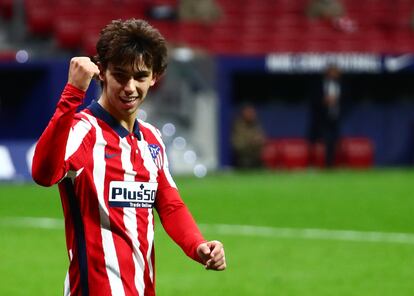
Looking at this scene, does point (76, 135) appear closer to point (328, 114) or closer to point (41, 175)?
point (41, 175)

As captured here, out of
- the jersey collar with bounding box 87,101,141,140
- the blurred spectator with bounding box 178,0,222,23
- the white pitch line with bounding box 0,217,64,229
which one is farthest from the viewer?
the blurred spectator with bounding box 178,0,222,23

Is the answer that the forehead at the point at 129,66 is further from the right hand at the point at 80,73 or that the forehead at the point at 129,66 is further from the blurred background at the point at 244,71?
the blurred background at the point at 244,71

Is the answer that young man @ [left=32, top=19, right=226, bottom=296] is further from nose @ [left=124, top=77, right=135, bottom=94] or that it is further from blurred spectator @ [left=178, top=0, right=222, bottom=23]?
blurred spectator @ [left=178, top=0, right=222, bottom=23]

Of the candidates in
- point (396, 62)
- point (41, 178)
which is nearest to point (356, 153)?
point (396, 62)

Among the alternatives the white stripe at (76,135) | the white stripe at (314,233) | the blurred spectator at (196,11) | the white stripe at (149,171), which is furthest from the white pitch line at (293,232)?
the blurred spectator at (196,11)

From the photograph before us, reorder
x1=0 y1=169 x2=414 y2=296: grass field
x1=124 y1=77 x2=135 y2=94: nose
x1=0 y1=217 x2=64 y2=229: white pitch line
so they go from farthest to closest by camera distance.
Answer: x1=0 y1=217 x2=64 y2=229: white pitch line, x1=0 y1=169 x2=414 y2=296: grass field, x1=124 y1=77 x2=135 y2=94: nose

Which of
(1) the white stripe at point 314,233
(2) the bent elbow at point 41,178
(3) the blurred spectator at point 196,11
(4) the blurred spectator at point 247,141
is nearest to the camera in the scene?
(2) the bent elbow at point 41,178

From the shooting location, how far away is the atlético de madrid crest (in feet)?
16.1

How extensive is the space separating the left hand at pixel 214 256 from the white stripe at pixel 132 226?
0.28m

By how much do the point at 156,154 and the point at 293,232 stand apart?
885 centimetres

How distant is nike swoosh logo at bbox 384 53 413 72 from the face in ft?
66.7

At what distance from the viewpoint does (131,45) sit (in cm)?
456

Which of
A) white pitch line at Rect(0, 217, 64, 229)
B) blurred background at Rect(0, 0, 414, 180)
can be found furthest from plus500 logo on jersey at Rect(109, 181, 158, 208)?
blurred background at Rect(0, 0, 414, 180)

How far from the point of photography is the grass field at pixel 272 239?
32.8 ft
